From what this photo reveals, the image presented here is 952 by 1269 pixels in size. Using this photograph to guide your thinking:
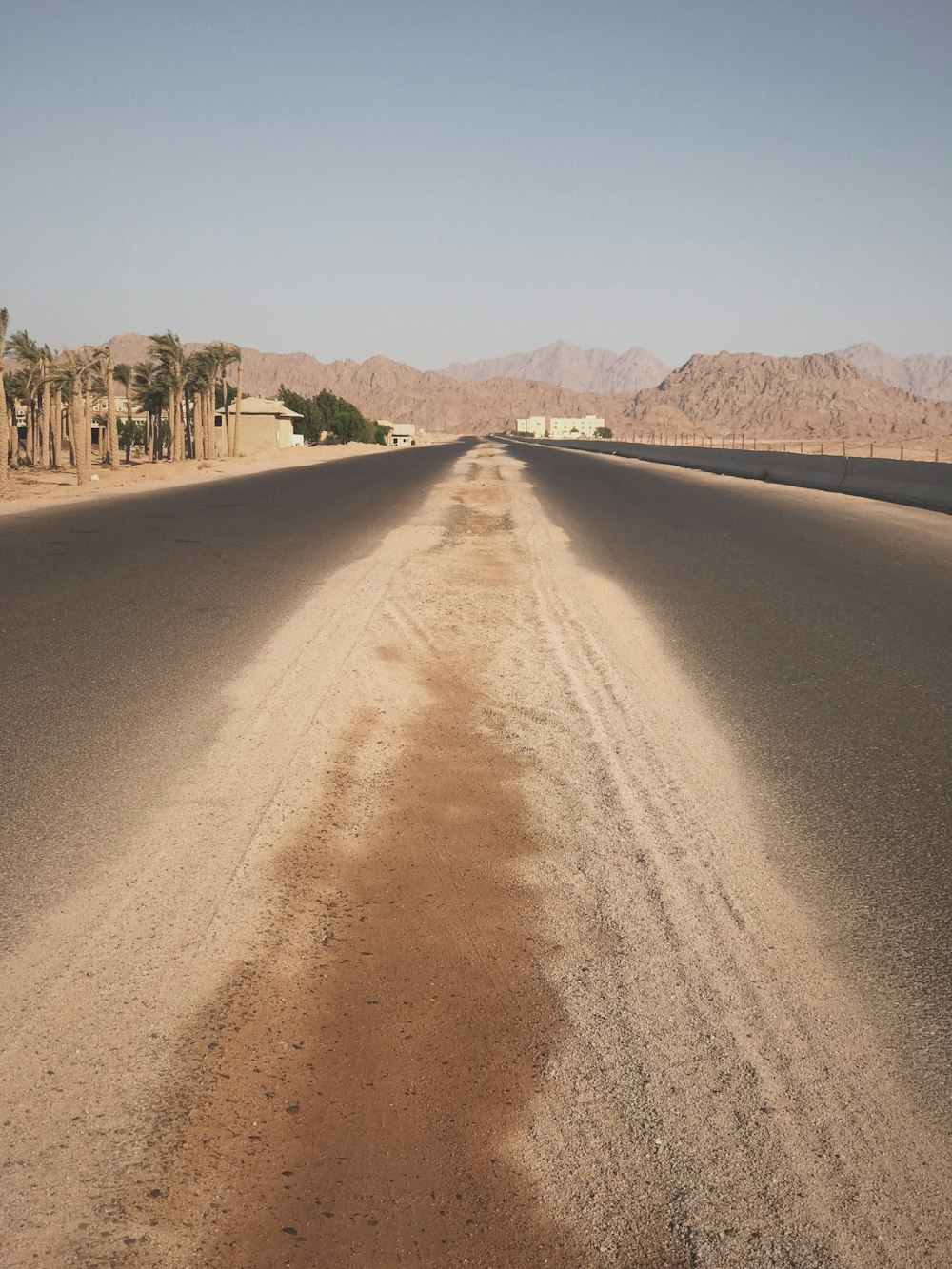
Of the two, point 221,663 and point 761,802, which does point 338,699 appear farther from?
point 761,802

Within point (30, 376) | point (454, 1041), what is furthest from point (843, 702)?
point (30, 376)

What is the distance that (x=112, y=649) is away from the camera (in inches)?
303

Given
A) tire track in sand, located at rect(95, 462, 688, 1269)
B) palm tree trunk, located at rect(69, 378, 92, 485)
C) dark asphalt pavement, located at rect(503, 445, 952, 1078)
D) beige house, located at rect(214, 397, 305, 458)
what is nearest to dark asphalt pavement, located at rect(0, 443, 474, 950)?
tire track in sand, located at rect(95, 462, 688, 1269)

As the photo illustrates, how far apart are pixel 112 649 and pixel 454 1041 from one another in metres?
5.55

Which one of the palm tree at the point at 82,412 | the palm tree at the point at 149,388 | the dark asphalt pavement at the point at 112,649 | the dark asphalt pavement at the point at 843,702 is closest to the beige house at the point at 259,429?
the palm tree at the point at 149,388

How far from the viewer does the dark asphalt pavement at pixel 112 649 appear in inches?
174

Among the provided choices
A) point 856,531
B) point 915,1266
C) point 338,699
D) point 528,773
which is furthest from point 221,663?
point 856,531

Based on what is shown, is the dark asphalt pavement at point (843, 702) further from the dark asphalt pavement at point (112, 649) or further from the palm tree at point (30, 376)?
the palm tree at point (30, 376)

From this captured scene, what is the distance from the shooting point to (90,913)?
12.1 feet

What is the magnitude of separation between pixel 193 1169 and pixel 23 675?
5.12 metres

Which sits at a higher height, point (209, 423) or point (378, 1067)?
point (209, 423)

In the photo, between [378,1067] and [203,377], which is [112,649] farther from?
[203,377]

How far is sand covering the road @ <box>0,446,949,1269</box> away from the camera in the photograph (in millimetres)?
2350

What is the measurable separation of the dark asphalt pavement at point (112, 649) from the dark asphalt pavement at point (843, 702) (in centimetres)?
304
